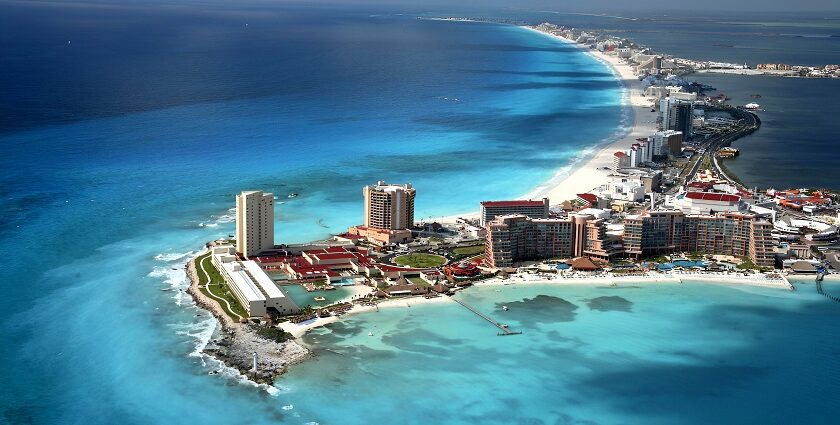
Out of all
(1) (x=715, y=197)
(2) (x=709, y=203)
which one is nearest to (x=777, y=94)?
(1) (x=715, y=197)

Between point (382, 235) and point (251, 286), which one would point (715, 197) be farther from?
point (251, 286)

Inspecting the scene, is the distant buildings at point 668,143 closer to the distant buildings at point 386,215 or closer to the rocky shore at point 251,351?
the distant buildings at point 386,215

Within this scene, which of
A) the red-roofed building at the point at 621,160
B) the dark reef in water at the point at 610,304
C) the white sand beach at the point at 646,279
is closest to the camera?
the dark reef in water at the point at 610,304

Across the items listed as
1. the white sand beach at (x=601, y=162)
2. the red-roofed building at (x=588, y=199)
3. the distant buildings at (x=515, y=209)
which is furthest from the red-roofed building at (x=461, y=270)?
the white sand beach at (x=601, y=162)

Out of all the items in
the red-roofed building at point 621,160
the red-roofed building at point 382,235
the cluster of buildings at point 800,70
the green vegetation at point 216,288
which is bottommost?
the green vegetation at point 216,288

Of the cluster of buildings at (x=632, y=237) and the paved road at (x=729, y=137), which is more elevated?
the paved road at (x=729, y=137)

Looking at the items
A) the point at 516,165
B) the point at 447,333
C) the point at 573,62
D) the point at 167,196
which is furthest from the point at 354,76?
the point at 447,333

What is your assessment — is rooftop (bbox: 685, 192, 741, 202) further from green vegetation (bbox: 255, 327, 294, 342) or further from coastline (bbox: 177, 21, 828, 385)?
green vegetation (bbox: 255, 327, 294, 342)

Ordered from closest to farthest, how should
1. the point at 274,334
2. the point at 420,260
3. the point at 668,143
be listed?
the point at 274,334 → the point at 420,260 → the point at 668,143
